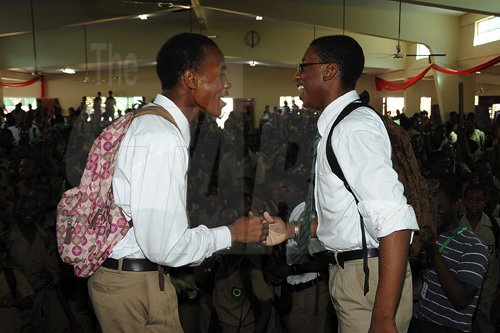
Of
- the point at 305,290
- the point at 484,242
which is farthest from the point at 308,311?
the point at 484,242

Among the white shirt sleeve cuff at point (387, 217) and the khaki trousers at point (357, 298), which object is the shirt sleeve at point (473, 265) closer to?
the khaki trousers at point (357, 298)

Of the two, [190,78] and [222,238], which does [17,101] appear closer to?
[190,78]

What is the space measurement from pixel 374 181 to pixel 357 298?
1.56ft

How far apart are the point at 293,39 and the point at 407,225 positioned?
13980mm

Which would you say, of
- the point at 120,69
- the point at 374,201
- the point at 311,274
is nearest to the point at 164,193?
the point at 374,201

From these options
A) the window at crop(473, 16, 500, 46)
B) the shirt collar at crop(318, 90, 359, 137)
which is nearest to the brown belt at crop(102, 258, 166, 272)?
the shirt collar at crop(318, 90, 359, 137)

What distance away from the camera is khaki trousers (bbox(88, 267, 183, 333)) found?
58.5 inches

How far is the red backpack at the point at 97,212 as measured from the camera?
4.73ft

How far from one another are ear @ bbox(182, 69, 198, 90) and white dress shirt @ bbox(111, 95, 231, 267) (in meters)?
0.18

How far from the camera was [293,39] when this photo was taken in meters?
14.7

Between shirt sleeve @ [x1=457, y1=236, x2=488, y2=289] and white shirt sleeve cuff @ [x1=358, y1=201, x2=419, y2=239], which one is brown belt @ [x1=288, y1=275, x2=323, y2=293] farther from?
white shirt sleeve cuff @ [x1=358, y1=201, x2=419, y2=239]

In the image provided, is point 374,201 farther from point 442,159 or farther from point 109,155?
point 442,159

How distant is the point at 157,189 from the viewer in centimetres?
134

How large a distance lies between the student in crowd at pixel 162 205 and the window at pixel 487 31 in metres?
11.8
